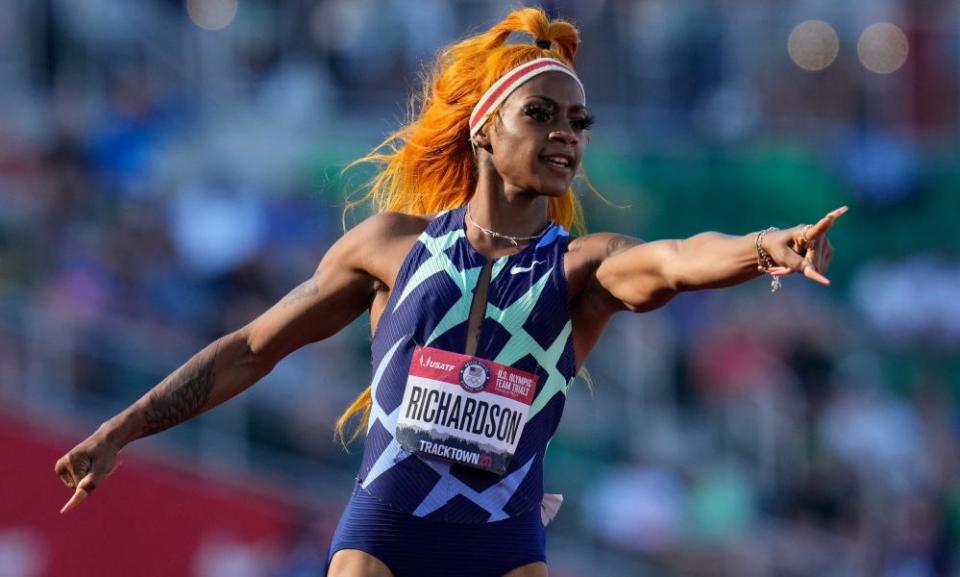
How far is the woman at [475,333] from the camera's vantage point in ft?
16.2

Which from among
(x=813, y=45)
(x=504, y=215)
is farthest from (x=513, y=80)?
(x=813, y=45)

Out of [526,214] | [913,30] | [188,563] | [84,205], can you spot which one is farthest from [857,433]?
[526,214]

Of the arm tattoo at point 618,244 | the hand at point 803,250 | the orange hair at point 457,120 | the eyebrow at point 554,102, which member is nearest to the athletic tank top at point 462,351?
the arm tattoo at point 618,244

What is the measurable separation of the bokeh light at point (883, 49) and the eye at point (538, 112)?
851 cm

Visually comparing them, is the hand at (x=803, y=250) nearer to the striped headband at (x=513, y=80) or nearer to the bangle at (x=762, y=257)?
the bangle at (x=762, y=257)

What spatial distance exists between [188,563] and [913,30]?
23.2 feet

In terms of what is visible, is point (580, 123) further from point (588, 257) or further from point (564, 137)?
point (588, 257)

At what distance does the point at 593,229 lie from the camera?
12.0 m

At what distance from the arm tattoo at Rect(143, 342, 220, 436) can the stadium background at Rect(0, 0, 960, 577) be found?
14.9 ft

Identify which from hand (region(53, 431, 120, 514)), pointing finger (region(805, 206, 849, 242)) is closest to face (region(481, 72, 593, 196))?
pointing finger (region(805, 206, 849, 242))

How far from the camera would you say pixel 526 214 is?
5262 millimetres

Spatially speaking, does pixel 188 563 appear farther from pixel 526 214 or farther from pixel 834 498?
pixel 526 214

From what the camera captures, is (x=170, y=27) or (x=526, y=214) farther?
(x=170, y=27)

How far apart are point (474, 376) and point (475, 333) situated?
0.14 metres
